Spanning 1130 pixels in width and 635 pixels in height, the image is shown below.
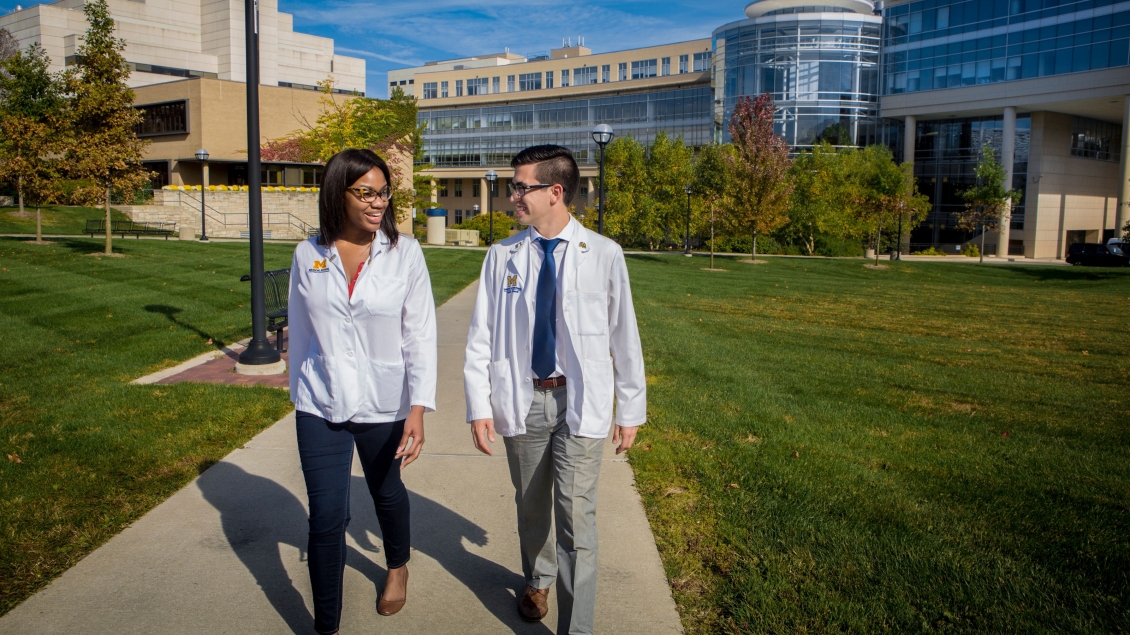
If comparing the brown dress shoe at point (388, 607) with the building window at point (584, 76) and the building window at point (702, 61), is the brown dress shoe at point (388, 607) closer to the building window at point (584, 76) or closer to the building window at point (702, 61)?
the building window at point (702, 61)

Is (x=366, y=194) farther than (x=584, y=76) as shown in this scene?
No

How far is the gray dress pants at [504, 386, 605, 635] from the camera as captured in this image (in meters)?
3.17

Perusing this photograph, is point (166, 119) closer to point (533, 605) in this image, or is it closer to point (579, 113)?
point (579, 113)

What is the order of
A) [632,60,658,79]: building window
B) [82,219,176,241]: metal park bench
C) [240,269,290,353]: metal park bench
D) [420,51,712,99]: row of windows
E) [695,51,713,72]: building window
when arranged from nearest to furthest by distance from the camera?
[240,269,290,353]: metal park bench → [82,219,176,241]: metal park bench → [695,51,713,72]: building window → [420,51,712,99]: row of windows → [632,60,658,79]: building window

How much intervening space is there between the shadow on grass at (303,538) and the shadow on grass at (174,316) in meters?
5.57

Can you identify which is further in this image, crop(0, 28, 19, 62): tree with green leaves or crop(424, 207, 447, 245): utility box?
crop(0, 28, 19, 62): tree with green leaves

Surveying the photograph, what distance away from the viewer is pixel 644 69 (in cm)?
8269

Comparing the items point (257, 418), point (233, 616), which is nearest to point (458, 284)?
point (257, 418)

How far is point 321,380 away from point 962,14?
218 feet

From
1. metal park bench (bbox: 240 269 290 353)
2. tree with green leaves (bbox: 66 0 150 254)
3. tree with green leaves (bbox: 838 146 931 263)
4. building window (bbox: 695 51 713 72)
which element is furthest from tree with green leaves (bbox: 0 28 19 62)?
metal park bench (bbox: 240 269 290 353)

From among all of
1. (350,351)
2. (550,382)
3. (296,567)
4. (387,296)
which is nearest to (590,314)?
(550,382)

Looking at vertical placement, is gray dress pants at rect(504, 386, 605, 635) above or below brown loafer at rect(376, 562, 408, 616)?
above

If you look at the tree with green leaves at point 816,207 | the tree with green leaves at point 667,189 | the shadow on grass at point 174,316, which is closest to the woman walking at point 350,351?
the shadow on grass at point 174,316

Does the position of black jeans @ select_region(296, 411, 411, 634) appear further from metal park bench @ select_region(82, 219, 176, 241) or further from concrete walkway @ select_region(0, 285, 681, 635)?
metal park bench @ select_region(82, 219, 176, 241)
